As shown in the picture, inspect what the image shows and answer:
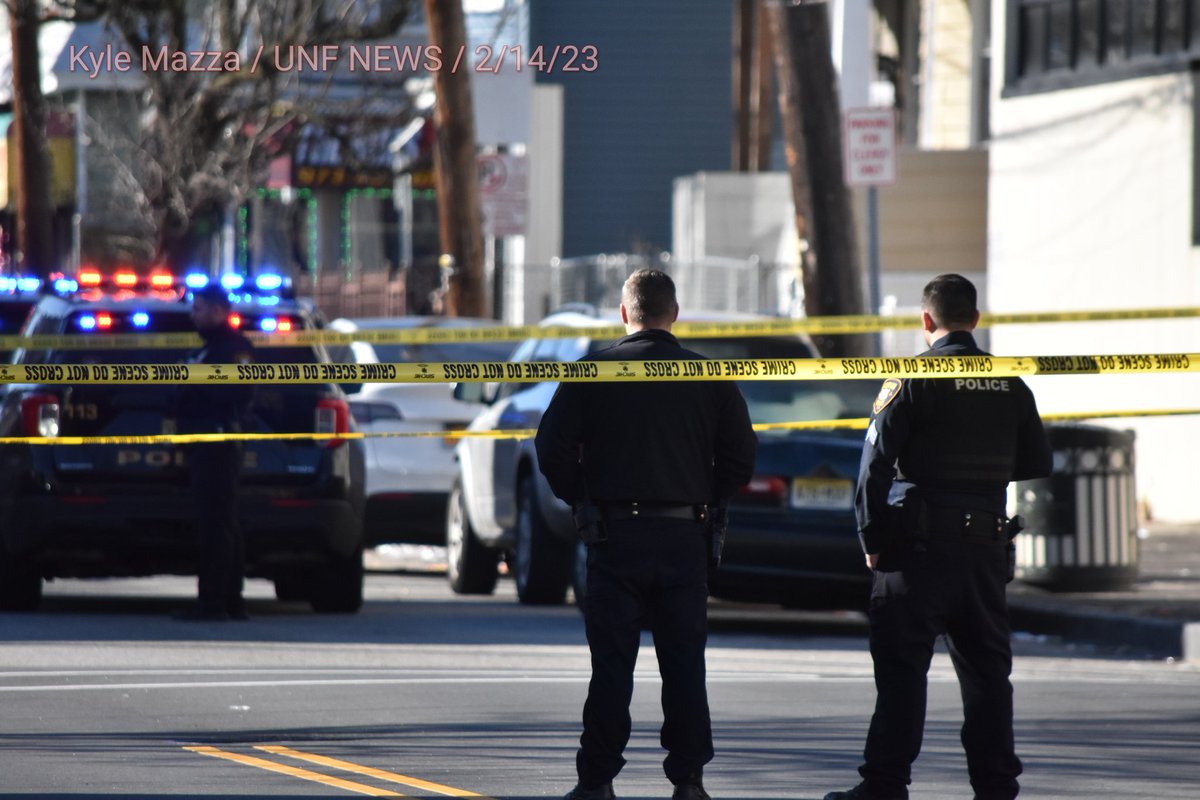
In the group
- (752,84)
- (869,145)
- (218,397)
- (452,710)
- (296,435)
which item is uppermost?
(752,84)

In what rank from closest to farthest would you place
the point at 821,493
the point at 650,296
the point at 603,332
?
1. the point at 650,296
2. the point at 821,493
3. the point at 603,332

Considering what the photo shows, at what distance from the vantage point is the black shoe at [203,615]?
1258 cm

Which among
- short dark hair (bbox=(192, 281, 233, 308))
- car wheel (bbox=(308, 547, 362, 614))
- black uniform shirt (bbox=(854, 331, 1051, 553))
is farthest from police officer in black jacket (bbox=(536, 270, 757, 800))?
car wheel (bbox=(308, 547, 362, 614))

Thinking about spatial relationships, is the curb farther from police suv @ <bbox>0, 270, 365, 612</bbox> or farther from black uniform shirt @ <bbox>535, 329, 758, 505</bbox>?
black uniform shirt @ <bbox>535, 329, 758, 505</bbox>

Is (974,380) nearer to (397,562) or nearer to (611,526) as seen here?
(611,526)

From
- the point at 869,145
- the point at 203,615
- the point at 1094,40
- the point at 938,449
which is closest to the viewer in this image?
the point at 938,449

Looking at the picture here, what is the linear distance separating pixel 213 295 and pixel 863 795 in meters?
6.41

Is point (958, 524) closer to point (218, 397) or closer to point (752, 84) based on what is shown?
point (218, 397)

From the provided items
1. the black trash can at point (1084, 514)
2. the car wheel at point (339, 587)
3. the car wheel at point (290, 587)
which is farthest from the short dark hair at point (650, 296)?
the black trash can at point (1084, 514)

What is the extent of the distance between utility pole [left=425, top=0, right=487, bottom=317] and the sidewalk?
9.24 metres

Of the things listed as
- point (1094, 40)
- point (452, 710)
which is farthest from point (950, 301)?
point (1094, 40)

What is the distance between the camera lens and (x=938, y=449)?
7227 millimetres

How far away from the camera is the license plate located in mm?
12375

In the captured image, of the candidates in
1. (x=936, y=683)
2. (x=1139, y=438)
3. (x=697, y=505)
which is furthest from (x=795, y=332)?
(x=1139, y=438)
